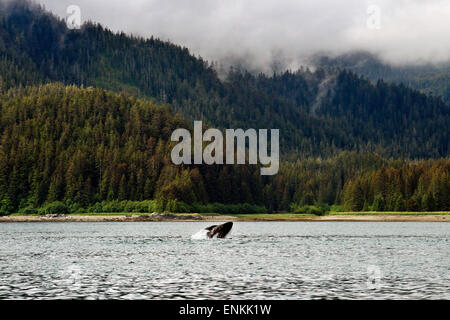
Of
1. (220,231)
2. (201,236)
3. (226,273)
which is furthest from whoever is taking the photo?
(220,231)

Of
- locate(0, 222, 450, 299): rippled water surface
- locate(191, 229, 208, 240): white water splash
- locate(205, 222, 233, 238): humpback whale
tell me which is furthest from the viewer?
locate(205, 222, 233, 238): humpback whale

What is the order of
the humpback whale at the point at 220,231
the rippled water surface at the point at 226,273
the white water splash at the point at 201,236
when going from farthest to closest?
the humpback whale at the point at 220,231, the white water splash at the point at 201,236, the rippled water surface at the point at 226,273

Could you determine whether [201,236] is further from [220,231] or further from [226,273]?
[226,273]

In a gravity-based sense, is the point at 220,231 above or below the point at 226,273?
above

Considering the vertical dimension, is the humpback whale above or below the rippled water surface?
above

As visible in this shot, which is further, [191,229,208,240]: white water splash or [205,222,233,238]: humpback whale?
[205,222,233,238]: humpback whale

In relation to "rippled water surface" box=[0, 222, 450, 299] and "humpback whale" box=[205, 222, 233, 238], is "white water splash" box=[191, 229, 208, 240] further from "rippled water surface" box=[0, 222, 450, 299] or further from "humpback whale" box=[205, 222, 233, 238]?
"rippled water surface" box=[0, 222, 450, 299]

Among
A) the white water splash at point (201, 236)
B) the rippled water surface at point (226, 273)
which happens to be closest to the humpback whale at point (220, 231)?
the white water splash at point (201, 236)

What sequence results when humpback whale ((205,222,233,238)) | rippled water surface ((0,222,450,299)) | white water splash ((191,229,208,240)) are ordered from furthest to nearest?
humpback whale ((205,222,233,238)) < white water splash ((191,229,208,240)) < rippled water surface ((0,222,450,299))

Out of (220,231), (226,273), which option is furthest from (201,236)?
(226,273)

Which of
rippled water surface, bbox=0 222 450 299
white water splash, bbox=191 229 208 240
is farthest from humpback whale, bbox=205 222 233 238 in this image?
rippled water surface, bbox=0 222 450 299

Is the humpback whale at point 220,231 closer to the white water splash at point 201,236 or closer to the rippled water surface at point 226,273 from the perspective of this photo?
the white water splash at point 201,236
